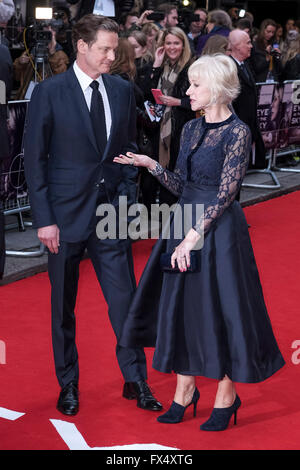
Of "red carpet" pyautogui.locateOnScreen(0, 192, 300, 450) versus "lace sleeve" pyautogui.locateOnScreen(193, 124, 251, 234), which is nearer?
"lace sleeve" pyautogui.locateOnScreen(193, 124, 251, 234)

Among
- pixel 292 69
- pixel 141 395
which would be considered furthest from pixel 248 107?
pixel 141 395

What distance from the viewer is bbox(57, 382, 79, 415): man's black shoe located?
452 cm

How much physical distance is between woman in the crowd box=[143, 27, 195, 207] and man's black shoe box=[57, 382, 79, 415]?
3.61 metres

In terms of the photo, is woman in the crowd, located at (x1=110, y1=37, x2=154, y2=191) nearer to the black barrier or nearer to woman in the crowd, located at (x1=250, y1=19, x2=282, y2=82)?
the black barrier

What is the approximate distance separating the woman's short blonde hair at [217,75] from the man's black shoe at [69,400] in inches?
67.5

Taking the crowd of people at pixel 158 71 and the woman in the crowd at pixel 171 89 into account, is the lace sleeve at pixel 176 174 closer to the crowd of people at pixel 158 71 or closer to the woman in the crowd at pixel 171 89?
the crowd of people at pixel 158 71

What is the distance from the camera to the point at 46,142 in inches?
169

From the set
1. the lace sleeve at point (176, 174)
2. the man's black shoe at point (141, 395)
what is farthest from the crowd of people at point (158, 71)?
the man's black shoe at point (141, 395)

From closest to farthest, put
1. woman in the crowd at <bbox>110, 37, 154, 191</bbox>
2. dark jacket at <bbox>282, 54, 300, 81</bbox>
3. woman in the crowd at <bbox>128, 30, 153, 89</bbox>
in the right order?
woman in the crowd at <bbox>110, 37, 154, 191</bbox>
woman in the crowd at <bbox>128, 30, 153, 89</bbox>
dark jacket at <bbox>282, 54, 300, 81</bbox>

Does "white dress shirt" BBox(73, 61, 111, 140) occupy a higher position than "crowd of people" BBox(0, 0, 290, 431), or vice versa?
"white dress shirt" BBox(73, 61, 111, 140)

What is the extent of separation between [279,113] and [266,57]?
1.35 m

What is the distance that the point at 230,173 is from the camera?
4.08 metres

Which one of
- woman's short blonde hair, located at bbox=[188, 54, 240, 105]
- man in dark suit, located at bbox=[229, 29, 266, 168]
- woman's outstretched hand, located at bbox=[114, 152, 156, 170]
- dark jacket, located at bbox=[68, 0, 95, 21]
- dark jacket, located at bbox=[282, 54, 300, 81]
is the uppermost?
woman's short blonde hair, located at bbox=[188, 54, 240, 105]

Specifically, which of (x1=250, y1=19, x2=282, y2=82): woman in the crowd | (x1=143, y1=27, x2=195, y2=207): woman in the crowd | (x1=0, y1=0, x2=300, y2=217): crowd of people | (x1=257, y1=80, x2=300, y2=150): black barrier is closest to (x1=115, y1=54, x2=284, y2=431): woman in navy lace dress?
(x1=0, y1=0, x2=300, y2=217): crowd of people
